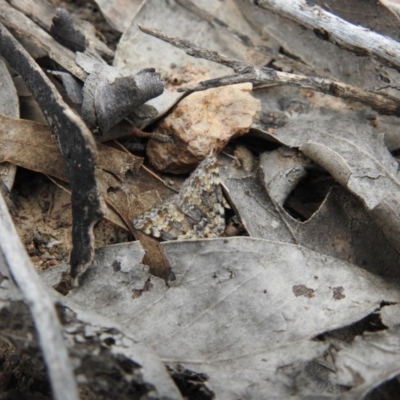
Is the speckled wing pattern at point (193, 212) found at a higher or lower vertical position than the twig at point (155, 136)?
lower

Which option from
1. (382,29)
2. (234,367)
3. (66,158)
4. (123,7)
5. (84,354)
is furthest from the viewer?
(123,7)

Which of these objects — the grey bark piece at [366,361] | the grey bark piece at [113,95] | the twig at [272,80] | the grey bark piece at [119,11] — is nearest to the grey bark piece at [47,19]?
the grey bark piece at [119,11]

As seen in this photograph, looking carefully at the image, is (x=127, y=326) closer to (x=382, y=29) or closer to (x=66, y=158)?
(x=66, y=158)

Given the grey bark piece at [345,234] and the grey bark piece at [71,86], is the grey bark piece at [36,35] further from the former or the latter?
the grey bark piece at [345,234]

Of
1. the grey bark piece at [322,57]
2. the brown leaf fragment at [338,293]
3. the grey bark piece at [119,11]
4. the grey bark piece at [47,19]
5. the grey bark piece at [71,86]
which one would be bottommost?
the brown leaf fragment at [338,293]

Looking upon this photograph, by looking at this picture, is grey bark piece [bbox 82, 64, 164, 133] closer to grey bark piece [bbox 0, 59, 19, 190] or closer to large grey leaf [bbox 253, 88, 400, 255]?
grey bark piece [bbox 0, 59, 19, 190]

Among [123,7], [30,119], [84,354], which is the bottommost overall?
[84,354]

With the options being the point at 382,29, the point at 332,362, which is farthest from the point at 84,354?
the point at 382,29
